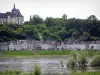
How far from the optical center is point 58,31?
14912 centimetres

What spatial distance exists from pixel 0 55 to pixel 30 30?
3072 cm

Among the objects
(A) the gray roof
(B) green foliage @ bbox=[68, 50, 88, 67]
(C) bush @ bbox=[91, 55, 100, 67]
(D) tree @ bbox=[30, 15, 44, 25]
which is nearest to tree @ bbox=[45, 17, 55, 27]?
(D) tree @ bbox=[30, 15, 44, 25]

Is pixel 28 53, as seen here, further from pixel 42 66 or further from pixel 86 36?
pixel 42 66

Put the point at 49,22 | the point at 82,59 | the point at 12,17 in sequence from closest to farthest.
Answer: the point at 82,59 → the point at 49,22 → the point at 12,17

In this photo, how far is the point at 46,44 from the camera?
132125 mm

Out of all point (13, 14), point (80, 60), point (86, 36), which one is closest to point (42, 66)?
point (80, 60)

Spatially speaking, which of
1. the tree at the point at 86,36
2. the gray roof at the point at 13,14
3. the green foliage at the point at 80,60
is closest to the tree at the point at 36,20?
the gray roof at the point at 13,14

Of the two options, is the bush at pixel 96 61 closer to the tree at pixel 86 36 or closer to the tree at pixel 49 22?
the tree at pixel 86 36

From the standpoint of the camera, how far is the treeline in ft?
448

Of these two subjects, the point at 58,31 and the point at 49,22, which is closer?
the point at 58,31

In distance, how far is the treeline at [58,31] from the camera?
136500 mm

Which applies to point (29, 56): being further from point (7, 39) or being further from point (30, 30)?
point (30, 30)

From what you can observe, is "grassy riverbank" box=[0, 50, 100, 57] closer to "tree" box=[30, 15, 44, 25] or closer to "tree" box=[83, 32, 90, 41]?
"tree" box=[83, 32, 90, 41]

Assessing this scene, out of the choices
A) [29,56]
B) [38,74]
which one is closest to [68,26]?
[29,56]
